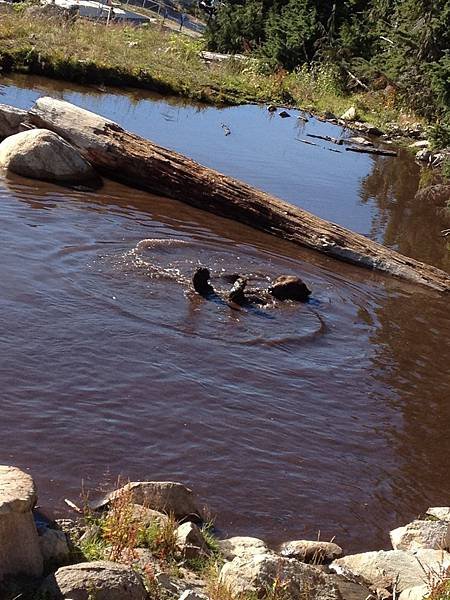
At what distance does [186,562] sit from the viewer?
16.9ft

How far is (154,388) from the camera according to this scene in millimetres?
7773

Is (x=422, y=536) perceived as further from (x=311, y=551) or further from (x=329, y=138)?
(x=329, y=138)

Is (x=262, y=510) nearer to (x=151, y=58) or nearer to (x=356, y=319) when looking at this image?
(x=356, y=319)

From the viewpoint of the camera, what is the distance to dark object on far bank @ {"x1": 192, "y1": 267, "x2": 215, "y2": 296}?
406 inches

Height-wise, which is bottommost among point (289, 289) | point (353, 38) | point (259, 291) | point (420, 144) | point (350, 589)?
point (350, 589)

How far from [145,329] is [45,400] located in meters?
2.13

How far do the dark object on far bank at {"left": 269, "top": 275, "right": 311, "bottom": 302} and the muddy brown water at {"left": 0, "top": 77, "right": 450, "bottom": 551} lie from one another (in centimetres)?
18

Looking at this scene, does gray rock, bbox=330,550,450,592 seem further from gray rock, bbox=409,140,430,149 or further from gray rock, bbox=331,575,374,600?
gray rock, bbox=409,140,430,149

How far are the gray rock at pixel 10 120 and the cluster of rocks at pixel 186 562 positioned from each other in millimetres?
10776

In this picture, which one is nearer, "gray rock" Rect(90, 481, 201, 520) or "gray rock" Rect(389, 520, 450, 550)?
"gray rock" Rect(90, 481, 201, 520)

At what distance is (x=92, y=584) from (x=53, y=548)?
55 centimetres

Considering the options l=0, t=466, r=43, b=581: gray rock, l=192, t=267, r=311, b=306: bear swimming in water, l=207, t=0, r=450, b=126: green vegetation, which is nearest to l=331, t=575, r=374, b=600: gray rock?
l=0, t=466, r=43, b=581: gray rock

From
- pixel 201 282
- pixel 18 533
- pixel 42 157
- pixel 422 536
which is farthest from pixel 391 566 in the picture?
pixel 42 157

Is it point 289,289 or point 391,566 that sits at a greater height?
point 289,289
